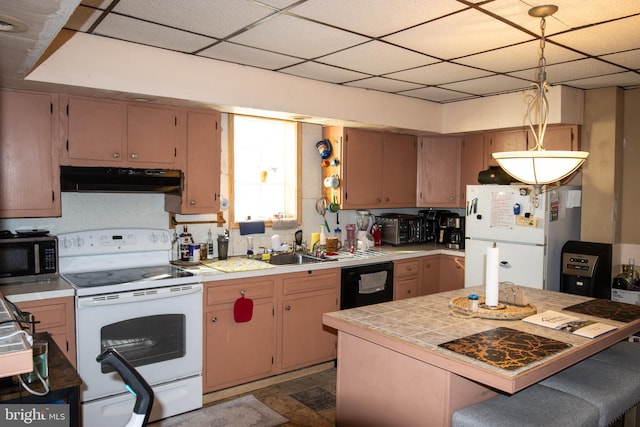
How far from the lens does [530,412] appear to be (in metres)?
2.09

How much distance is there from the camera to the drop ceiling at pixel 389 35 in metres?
2.42

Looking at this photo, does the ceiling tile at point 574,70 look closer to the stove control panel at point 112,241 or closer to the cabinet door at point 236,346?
the cabinet door at point 236,346

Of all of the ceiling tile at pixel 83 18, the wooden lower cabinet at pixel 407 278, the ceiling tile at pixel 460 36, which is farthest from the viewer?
the wooden lower cabinet at pixel 407 278

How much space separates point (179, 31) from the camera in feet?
9.25

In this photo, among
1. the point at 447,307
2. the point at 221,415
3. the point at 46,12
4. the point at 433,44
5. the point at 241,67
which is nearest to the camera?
the point at 46,12

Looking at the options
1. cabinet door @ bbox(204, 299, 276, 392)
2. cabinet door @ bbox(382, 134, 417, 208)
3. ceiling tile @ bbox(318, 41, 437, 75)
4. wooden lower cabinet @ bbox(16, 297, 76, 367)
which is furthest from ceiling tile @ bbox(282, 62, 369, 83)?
wooden lower cabinet @ bbox(16, 297, 76, 367)

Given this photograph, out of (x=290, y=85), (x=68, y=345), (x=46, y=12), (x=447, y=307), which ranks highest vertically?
(x=290, y=85)

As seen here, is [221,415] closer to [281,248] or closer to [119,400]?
[119,400]

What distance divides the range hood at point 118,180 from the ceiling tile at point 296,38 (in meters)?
1.07

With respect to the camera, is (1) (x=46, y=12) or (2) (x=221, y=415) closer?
(1) (x=46, y=12)

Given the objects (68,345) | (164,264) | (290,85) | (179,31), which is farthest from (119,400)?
(290,85)

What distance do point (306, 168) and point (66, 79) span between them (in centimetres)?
229

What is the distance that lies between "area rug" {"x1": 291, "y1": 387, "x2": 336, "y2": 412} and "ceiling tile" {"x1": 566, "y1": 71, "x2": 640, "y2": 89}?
10.4ft

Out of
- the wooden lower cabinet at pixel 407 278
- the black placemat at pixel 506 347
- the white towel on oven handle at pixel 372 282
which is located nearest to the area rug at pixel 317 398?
the white towel on oven handle at pixel 372 282
